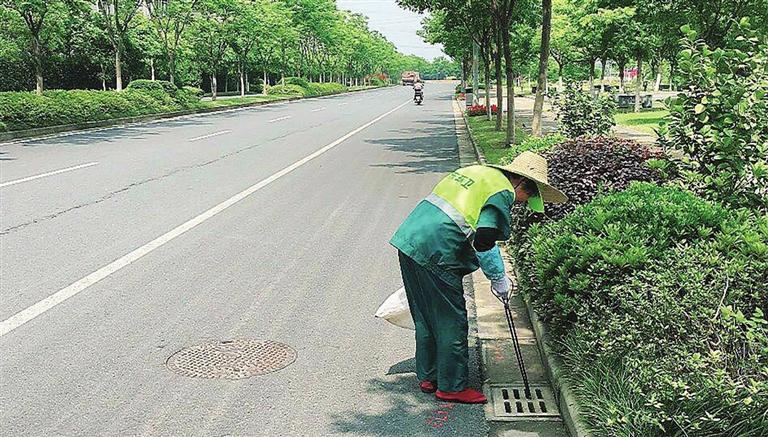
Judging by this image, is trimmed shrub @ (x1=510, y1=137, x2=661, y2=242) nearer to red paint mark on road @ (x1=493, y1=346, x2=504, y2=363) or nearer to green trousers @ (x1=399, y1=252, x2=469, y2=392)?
red paint mark on road @ (x1=493, y1=346, x2=504, y2=363)

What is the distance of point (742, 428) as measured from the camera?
10.5 ft

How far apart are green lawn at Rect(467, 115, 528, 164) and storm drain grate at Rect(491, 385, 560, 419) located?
8.92m

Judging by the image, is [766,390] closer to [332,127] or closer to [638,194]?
[638,194]

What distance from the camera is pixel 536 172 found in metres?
4.49

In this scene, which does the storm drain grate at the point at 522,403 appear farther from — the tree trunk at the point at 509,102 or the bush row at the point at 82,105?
the bush row at the point at 82,105

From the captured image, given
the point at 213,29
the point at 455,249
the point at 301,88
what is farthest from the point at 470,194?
the point at 301,88

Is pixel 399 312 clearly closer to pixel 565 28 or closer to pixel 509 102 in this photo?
pixel 509 102

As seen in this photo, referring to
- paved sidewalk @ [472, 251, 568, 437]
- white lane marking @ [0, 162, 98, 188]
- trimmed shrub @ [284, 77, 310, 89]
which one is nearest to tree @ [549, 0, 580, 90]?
white lane marking @ [0, 162, 98, 188]

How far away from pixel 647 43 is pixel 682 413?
3061 centimetres

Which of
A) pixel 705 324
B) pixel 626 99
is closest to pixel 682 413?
pixel 705 324

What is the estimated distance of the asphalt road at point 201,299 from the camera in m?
4.28

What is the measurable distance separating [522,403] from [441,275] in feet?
2.87

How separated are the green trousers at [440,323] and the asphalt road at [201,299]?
0.20 metres

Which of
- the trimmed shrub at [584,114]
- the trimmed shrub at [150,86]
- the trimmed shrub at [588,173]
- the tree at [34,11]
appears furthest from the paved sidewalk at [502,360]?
the trimmed shrub at [150,86]
